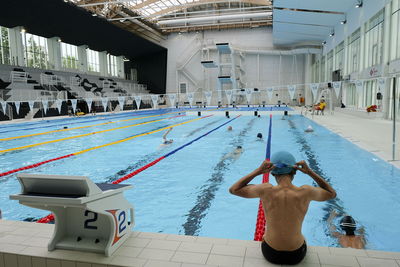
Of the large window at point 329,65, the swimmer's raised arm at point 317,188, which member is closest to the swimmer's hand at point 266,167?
the swimmer's raised arm at point 317,188

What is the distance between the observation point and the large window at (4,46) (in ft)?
65.5

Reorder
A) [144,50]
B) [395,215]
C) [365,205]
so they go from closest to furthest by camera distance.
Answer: [395,215] → [365,205] → [144,50]

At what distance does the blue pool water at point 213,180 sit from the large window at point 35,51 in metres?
17.2

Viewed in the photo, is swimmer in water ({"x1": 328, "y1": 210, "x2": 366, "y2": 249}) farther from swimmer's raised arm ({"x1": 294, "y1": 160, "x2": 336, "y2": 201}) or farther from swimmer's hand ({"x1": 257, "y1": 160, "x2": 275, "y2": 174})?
swimmer's hand ({"x1": 257, "y1": 160, "x2": 275, "y2": 174})

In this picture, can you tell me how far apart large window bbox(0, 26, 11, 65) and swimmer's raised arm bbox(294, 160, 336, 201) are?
24281 millimetres

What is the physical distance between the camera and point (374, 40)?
40.5ft

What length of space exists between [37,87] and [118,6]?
849 centimetres

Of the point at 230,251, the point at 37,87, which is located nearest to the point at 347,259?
the point at 230,251

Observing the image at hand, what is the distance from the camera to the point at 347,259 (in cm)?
166

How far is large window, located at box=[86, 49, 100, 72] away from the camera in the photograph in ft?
93.2

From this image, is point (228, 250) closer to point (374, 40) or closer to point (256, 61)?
point (374, 40)

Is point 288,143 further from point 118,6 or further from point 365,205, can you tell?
point 118,6

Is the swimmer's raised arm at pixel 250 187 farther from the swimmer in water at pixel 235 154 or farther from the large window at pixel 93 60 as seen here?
the large window at pixel 93 60

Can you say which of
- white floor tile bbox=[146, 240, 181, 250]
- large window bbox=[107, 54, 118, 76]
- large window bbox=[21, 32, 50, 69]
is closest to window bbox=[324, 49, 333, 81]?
white floor tile bbox=[146, 240, 181, 250]
